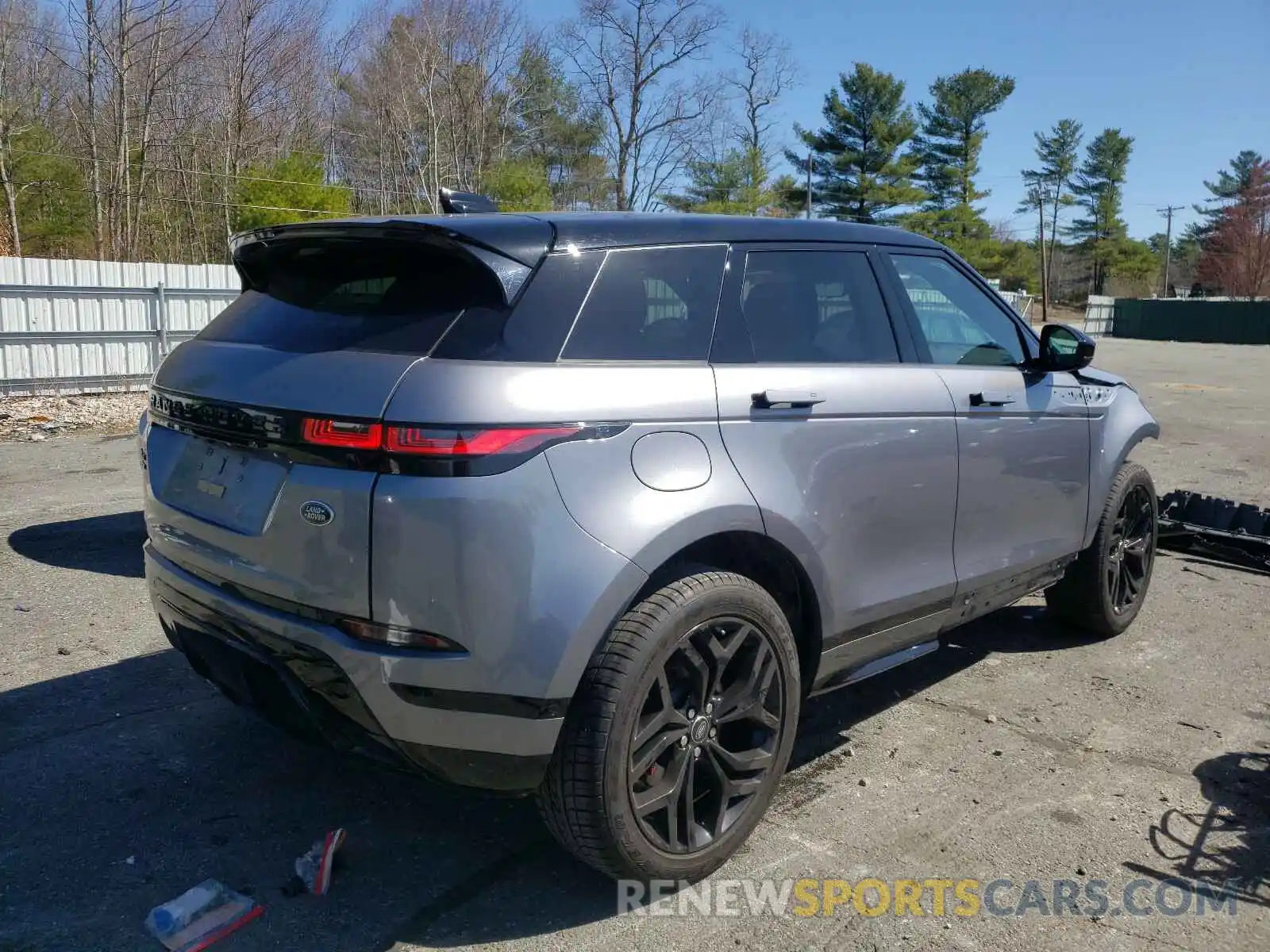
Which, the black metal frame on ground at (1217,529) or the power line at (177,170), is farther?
the power line at (177,170)

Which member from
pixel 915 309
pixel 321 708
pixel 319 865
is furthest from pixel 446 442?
pixel 915 309

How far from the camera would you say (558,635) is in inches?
95.5

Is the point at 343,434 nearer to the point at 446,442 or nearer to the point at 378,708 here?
the point at 446,442

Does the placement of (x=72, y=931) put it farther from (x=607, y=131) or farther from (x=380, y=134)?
(x=607, y=131)

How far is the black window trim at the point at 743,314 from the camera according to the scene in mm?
3000

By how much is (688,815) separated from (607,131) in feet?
129

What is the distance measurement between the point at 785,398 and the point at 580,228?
773 mm

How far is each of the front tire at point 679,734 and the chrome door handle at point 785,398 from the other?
51 centimetres

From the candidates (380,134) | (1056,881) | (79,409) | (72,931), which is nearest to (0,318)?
(79,409)

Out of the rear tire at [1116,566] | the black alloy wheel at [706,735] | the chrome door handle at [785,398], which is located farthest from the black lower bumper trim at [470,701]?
the rear tire at [1116,566]

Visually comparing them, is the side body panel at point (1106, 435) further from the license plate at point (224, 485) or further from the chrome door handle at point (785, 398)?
the license plate at point (224, 485)

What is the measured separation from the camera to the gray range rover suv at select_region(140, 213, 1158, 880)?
7.88ft

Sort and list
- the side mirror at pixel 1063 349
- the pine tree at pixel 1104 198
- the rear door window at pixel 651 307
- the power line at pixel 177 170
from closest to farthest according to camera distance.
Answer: the rear door window at pixel 651 307
the side mirror at pixel 1063 349
the power line at pixel 177 170
the pine tree at pixel 1104 198

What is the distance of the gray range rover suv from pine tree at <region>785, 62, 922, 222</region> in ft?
172
